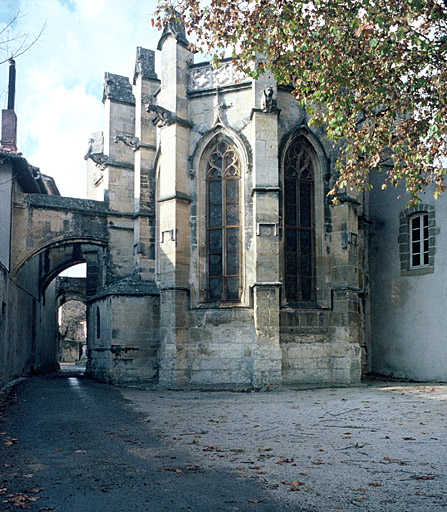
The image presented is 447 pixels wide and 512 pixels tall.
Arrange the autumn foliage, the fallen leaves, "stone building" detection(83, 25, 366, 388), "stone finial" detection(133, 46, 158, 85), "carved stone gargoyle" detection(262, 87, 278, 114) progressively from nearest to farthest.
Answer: the fallen leaves → the autumn foliage → "stone building" detection(83, 25, 366, 388) → "carved stone gargoyle" detection(262, 87, 278, 114) → "stone finial" detection(133, 46, 158, 85)

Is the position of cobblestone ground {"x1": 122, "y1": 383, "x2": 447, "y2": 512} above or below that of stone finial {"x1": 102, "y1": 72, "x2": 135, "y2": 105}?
below

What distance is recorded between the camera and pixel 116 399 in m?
12.8

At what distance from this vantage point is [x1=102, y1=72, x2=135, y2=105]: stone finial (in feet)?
68.6

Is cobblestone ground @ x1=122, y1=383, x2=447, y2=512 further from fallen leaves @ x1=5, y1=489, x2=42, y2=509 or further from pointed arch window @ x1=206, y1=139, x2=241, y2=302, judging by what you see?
pointed arch window @ x1=206, y1=139, x2=241, y2=302

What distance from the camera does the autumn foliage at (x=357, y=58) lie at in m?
7.91

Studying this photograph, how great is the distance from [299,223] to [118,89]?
9.37 m

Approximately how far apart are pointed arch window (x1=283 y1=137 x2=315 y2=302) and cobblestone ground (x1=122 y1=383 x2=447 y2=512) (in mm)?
3134

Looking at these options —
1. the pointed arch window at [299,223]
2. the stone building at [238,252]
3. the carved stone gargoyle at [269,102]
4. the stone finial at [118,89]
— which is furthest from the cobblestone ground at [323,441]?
the stone finial at [118,89]

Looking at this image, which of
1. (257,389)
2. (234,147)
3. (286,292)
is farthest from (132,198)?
(257,389)

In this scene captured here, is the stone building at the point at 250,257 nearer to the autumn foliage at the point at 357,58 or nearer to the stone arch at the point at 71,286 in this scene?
the autumn foliage at the point at 357,58

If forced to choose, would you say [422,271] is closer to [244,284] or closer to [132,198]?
[244,284]

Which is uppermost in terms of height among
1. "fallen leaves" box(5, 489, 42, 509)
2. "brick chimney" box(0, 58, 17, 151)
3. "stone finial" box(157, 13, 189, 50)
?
"stone finial" box(157, 13, 189, 50)

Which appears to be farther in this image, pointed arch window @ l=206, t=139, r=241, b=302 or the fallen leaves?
pointed arch window @ l=206, t=139, r=241, b=302

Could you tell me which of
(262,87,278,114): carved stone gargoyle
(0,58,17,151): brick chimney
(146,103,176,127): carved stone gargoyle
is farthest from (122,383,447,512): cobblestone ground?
(0,58,17,151): brick chimney
